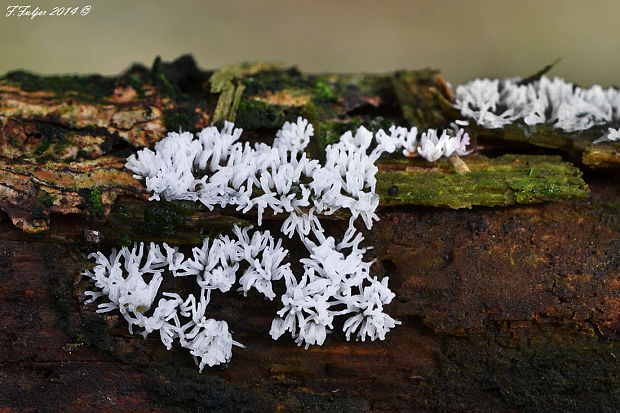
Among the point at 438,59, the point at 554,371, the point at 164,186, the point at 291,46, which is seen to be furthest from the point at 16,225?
the point at 438,59

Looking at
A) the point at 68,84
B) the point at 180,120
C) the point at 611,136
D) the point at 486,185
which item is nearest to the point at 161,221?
the point at 180,120

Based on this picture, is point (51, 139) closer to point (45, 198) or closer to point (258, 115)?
point (45, 198)

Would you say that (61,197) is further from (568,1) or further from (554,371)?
(568,1)

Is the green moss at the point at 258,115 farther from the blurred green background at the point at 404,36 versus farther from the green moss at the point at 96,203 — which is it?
the blurred green background at the point at 404,36

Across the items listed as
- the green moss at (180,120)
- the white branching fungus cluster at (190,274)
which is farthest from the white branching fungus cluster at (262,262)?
the green moss at (180,120)

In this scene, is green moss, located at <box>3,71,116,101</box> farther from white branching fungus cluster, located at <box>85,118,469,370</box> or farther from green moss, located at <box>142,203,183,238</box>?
green moss, located at <box>142,203,183,238</box>

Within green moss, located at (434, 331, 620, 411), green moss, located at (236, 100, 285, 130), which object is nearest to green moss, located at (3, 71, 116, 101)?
green moss, located at (236, 100, 285, 130)
